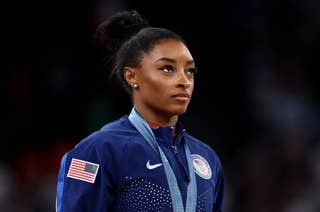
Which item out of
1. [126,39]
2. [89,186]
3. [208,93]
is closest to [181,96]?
[126,39]

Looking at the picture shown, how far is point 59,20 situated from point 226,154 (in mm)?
2515

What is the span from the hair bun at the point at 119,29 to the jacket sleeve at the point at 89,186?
28.4 inches

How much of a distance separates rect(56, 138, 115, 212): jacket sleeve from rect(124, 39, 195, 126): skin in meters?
0.38

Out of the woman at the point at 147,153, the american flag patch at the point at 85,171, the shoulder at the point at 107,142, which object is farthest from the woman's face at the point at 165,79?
the american flag patch at the point at 85,171

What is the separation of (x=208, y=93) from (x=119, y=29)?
493 cm

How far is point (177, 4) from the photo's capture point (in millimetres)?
9695

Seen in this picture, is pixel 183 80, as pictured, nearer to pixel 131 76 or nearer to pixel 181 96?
pixel 181 96

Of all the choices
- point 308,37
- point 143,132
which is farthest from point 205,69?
point 143,132

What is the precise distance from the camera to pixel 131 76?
4035 mm

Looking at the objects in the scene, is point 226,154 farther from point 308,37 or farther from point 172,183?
point 172,183

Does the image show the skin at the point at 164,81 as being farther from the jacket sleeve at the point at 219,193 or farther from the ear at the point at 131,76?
the jacket sleeve at the point at 219,193

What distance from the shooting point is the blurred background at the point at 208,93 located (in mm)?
8188

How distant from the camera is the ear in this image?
4.02 metres

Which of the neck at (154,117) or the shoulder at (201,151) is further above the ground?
the neck at (154,117)
